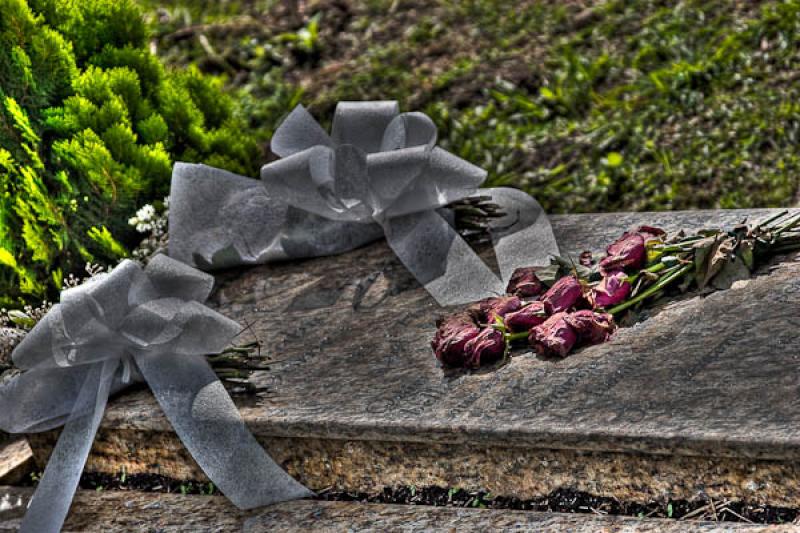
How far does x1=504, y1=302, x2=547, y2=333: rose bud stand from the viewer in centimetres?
232

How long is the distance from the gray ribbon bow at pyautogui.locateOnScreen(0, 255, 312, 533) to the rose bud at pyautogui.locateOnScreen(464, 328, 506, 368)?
0.46 meters

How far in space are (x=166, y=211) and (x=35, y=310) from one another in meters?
0.50

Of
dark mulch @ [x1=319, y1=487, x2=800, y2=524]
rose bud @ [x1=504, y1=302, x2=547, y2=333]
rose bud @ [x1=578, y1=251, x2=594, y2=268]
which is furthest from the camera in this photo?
rose bud @ [x1=578, y1=251, x2=594, y2=268]

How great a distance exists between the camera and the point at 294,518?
7.10ft

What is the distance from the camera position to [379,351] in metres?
2.47

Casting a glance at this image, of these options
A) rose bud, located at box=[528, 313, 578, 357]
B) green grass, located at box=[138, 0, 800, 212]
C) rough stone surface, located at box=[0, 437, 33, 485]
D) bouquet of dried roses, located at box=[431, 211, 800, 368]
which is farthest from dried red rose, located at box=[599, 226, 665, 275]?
rough stone surface, located at box=[0, 437, 33, 485]

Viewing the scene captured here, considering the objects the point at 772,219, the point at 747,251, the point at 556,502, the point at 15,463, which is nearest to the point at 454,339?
the point at 556,502

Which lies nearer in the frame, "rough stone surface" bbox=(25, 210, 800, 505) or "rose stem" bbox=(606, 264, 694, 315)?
"rough stone surface" bbox=(25, 210, 800, 505)

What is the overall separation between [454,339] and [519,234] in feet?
2.06

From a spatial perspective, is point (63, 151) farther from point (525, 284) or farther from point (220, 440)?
point (525, 284)

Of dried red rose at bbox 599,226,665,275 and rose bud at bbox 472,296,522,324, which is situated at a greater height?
dried red rose at bbox 599,226,665,275

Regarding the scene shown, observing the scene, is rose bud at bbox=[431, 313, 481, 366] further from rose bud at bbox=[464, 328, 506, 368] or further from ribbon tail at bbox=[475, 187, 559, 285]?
ribbon tail at bbox=[475, 187, 559, 285]

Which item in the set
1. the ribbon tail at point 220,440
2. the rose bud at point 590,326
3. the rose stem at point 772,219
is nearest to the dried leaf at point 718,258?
the rose stem at point 772,219

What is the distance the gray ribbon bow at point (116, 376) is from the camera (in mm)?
2289
